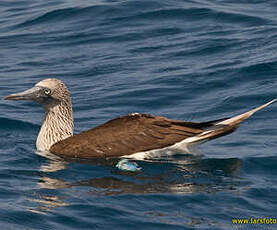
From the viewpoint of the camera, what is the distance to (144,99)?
48.4 ft

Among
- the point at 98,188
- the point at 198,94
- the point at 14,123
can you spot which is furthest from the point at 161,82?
the point at 98,188

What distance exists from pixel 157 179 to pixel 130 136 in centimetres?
127

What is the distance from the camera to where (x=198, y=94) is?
586 inches

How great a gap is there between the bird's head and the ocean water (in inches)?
30.0

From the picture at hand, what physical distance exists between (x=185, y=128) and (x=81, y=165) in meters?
1.53

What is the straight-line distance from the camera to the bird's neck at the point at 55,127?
12078mm

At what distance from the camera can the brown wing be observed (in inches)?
441

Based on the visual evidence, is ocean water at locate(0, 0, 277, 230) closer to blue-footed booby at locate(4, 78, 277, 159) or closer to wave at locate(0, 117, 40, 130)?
wave at locate(0, 117, 40, 130)

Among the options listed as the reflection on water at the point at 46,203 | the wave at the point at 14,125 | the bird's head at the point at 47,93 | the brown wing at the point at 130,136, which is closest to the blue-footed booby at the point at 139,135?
the brown wing at the point at 130,136

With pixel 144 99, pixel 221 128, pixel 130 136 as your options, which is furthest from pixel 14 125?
pixel 221 128

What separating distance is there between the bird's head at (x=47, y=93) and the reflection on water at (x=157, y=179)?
4.18 feet

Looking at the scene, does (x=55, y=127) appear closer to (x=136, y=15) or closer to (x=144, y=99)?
(x=144, y=99)

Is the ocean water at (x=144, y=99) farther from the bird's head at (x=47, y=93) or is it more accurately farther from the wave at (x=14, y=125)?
the bird's head at (x=47, y=93)

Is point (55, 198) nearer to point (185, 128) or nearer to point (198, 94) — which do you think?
point (185, 128)
